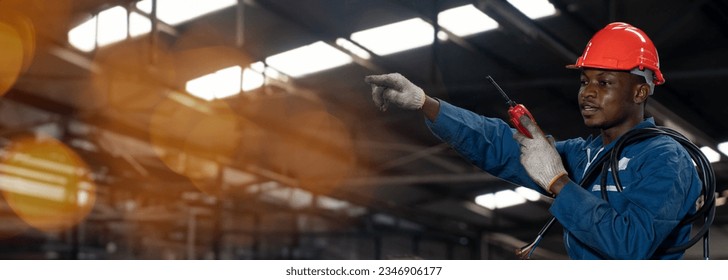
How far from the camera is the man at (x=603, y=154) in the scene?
7.09ft

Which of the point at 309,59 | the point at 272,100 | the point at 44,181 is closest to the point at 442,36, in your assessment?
the point at 309,59

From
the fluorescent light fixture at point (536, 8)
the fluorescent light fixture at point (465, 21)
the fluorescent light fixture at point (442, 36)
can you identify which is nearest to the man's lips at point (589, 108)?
the fluorescent light fixture at point (536, 8)

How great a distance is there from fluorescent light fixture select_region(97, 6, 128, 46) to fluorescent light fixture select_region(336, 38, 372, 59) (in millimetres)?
2420

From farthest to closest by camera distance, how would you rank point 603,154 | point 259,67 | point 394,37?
point 259,67 → point 394,37 → point 603,154

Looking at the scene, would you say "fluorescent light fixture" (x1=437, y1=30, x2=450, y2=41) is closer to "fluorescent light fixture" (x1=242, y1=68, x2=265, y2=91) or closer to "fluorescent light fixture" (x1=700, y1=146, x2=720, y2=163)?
"fluorescent light fixture" (x1=242, y1=68, x2=265, y2=91)

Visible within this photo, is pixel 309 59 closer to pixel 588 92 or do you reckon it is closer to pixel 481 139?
pixel 481 139

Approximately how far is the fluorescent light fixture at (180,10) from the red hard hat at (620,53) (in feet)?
24.7

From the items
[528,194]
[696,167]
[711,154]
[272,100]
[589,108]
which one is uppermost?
[272,100]

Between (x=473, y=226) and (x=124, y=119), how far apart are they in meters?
7.97

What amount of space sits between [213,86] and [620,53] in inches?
342

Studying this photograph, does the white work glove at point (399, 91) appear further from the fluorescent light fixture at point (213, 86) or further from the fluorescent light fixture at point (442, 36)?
the fluorescent light fixture at point (213, 86)

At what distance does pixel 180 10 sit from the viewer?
983cm

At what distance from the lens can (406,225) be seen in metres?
17.4
